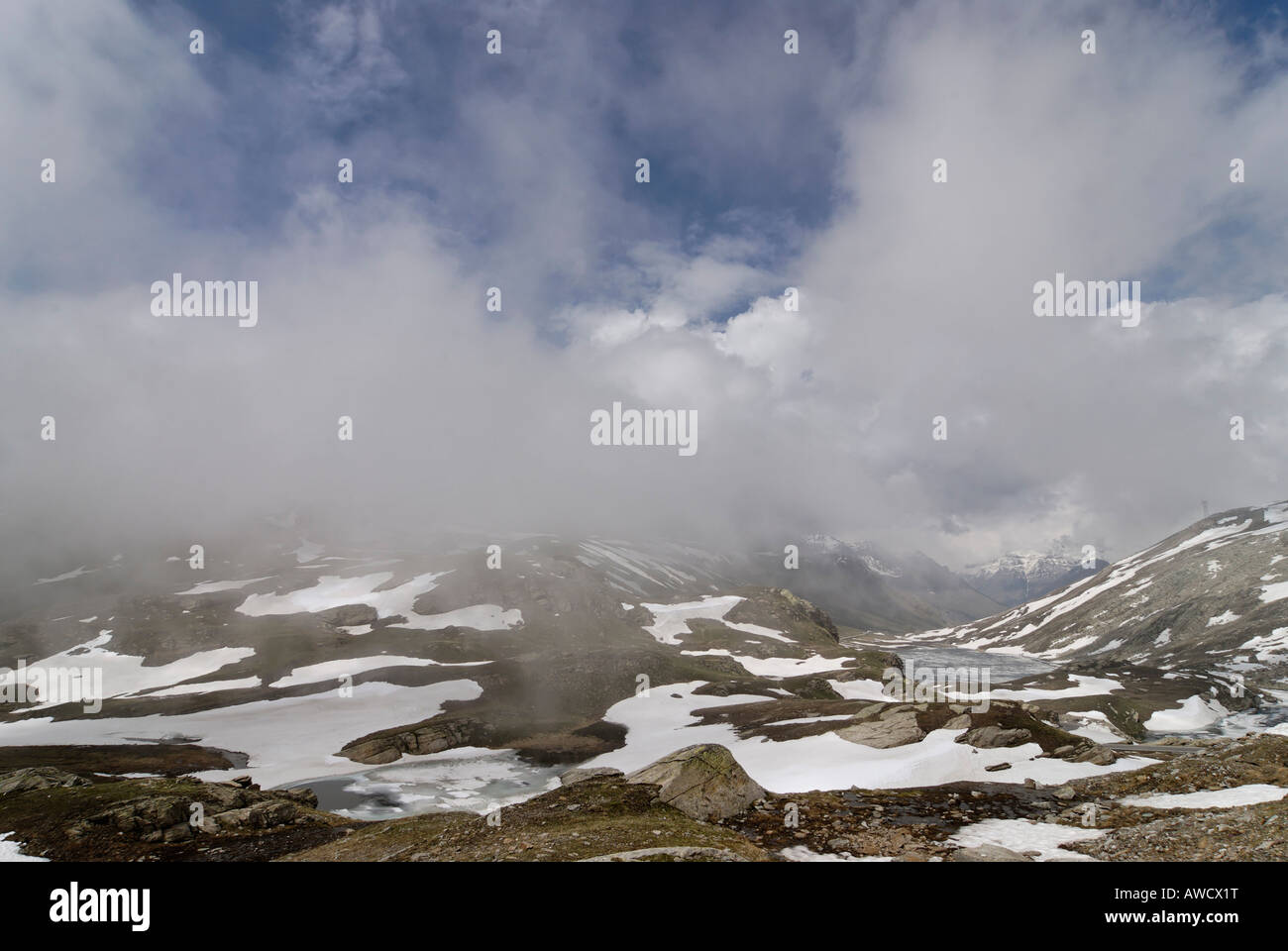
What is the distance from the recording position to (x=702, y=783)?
94.6 feet

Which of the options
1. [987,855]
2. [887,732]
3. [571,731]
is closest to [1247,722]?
[887,732]

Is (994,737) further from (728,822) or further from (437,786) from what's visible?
(437,786)

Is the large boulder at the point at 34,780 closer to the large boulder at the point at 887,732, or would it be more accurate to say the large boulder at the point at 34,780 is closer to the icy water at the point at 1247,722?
the large boulder at the point at 887,732

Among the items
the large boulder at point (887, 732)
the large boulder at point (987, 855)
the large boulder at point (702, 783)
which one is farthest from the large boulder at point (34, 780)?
the large boulder at point (887, 732)

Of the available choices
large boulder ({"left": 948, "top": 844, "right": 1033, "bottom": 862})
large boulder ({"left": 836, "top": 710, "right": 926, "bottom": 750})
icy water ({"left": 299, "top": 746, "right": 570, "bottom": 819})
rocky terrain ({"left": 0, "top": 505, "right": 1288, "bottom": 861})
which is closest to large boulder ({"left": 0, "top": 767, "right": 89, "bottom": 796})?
rocky terrain ({"left": 0, "top": 505, "right": 1288, "bottom": 861})

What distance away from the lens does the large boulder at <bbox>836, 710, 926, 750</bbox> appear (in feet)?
165

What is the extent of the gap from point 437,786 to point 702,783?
44094 mm

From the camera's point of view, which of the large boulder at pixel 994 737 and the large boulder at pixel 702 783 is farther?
the large boulder at pixel 994 737

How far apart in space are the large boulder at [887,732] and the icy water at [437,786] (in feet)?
98.5

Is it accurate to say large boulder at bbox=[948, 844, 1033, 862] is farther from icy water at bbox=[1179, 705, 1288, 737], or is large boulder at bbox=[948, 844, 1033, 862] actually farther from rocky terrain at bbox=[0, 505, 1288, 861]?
icy water at bbox=[1179, 705, 1288, 737]

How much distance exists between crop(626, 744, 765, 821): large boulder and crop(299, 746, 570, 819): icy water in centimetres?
2562

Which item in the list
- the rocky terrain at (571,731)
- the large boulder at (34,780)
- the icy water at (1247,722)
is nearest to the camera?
the rocky terrain at (571,731)

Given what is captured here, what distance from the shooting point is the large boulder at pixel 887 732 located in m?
50.4
